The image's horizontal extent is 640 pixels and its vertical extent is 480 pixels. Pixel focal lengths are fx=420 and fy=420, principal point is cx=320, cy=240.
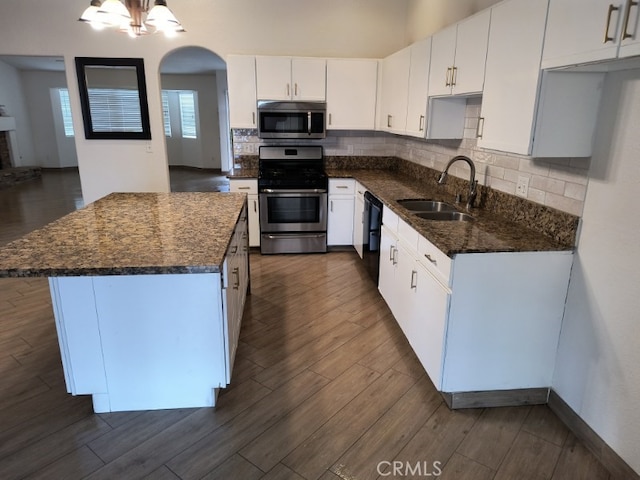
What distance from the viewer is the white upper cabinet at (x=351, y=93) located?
4.61 meters

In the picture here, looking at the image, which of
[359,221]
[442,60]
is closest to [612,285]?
[442,60]

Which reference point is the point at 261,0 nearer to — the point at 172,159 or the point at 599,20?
the point at 599,20

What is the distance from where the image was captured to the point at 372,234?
379 centimetres

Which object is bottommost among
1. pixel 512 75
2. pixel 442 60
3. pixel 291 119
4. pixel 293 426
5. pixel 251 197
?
pixel 293 426

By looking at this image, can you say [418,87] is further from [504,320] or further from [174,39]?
[174,39]

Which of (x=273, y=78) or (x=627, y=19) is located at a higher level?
(x=273, y=78)

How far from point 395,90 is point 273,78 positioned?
133 centimetres

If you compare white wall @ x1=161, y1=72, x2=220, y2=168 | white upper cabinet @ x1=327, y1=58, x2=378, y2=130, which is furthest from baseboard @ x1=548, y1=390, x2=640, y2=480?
white wall @ x1=161, y1=72, x2=220, y2=168

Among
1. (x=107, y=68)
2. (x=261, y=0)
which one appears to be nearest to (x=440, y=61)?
(x=261, y=0)

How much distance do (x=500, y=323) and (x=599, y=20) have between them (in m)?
1.40

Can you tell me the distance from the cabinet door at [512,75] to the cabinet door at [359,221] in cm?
201

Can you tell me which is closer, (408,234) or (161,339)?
(161,339)

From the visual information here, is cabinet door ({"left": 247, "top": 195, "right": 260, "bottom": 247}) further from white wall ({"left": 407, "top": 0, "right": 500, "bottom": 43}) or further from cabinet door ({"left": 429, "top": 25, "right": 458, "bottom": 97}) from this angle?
white wall ({"left": 407, "top": 0, "right": 500, "bottom": 43})

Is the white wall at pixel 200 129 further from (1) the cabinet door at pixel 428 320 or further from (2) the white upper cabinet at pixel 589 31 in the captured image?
(2) the white upper cabinet at pixel 589 31
